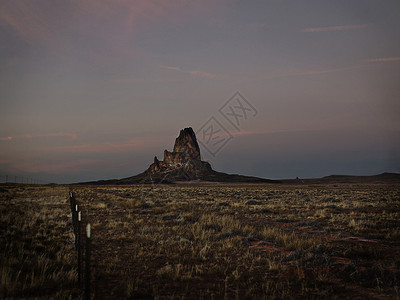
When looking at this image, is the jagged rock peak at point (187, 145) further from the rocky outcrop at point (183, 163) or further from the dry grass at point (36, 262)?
the dry grass at point (36, 262)

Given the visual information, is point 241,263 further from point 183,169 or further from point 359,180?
point 359,180

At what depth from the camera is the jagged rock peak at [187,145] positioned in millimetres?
165025

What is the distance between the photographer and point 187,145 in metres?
167

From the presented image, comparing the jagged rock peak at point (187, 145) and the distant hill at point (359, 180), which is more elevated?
the jagged rock peak at point (187, 145)

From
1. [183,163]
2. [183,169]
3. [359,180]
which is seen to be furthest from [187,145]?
[359,180]

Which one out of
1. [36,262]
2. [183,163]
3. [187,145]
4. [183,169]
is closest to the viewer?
[36,262]

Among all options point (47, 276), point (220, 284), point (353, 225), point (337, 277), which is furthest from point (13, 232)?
point (353, 225)

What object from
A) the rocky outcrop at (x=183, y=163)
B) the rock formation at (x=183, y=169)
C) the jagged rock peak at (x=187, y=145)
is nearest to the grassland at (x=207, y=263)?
the rock formation at (x=183, y=169)

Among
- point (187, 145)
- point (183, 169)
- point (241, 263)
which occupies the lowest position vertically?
point (241, 263)

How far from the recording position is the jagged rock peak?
165025 millimetres

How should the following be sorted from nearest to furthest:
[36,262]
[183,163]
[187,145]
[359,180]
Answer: [36,262] → [359,180] → [183,163] → [187,145]

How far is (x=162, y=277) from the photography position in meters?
6.19

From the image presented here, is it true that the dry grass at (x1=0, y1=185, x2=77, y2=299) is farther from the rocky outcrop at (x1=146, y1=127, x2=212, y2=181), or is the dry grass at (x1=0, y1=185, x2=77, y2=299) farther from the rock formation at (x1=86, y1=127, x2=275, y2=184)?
the rocky outcrop at (x1=146, y1=127, x2=212, y2=181)

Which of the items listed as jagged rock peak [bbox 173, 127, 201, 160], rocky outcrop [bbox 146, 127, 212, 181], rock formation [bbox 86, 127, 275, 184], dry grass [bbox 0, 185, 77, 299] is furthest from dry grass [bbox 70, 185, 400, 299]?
jagged rock peak [bbox 173, 127, 201, 160]
